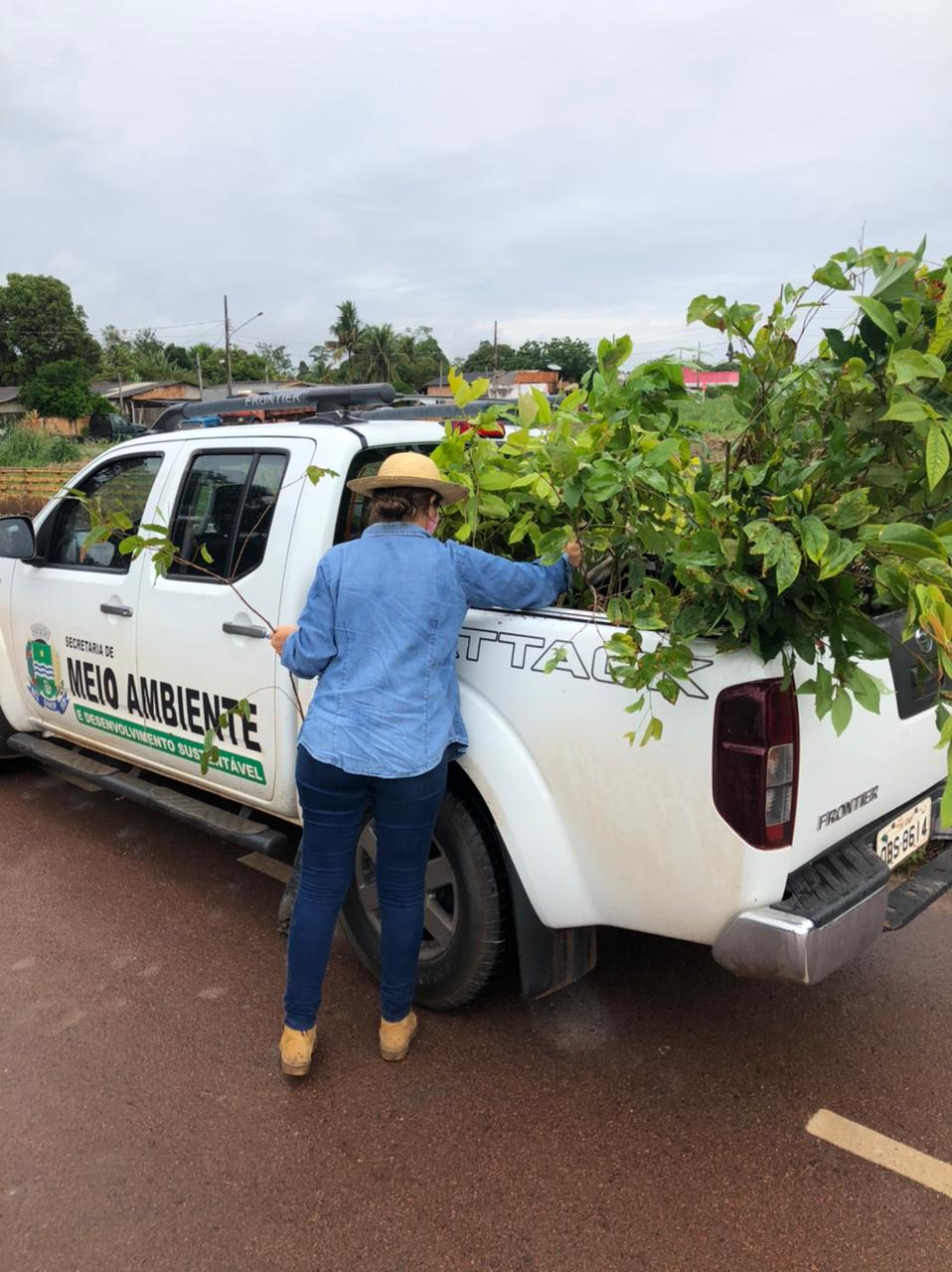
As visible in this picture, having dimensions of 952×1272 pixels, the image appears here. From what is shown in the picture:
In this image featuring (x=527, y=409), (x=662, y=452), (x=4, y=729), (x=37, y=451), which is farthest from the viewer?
(x=37, y=451)

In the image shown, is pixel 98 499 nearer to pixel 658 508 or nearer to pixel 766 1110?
pixel 658 508

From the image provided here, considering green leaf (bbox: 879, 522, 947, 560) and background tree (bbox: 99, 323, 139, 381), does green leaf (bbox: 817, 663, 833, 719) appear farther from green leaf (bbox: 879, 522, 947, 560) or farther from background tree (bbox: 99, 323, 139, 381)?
background tree (bbox: 99, 323, 139, 381)

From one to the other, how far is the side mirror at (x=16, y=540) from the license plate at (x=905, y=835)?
3664 millimetres

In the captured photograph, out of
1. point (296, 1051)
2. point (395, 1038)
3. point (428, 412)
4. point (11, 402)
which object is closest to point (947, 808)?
point (395, 1038)

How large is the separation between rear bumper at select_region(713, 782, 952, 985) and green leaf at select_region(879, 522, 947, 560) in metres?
0.91

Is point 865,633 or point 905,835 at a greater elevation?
point 865,633

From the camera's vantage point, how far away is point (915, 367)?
1.81 m

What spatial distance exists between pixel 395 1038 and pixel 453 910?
16.5 inches

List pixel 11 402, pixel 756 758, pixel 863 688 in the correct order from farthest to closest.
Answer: pixel 11 402, pixel 756 758, pixel 863 688

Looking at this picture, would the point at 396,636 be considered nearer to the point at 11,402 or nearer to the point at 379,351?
the point at 11,402

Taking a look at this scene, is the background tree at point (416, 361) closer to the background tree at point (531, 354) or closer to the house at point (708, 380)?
the background tree at point (531, 354)

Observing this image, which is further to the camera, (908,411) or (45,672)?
(45,672)

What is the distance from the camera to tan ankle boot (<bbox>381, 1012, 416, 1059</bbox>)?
283cm

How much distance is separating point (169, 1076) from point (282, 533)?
5.69ft
